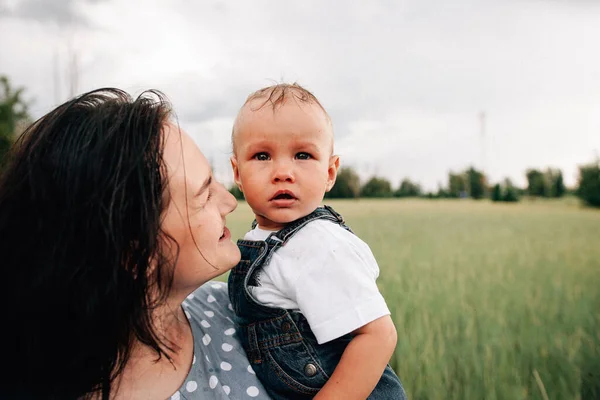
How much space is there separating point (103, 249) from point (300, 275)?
1.50 ft

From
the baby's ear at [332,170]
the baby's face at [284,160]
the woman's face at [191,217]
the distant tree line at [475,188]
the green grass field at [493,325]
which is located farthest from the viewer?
the distant tree line at [475,188]

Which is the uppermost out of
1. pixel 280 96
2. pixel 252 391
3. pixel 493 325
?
pixel 280 96

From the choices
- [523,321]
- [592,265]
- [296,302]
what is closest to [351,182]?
[592,265]

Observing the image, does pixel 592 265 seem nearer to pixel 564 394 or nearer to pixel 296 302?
pixel 564 394

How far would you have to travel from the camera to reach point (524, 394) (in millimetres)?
2080

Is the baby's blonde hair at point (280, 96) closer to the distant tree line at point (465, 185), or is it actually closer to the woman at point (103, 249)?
the woman at point (103, 249)

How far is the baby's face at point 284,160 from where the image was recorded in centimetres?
138

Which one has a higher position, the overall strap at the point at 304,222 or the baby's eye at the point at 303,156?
the baby's eye at the point at 303,156

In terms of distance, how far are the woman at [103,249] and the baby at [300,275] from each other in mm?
165

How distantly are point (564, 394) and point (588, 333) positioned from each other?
1.09 meters

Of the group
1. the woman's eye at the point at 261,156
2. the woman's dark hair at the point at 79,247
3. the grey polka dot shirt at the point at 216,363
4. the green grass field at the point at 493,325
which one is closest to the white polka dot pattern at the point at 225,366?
the grey polka dot shirt at the point at 216,363

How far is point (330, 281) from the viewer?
121cm

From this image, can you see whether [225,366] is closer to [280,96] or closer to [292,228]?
[292,228]

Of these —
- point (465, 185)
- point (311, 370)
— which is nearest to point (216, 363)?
point (311, 370)
